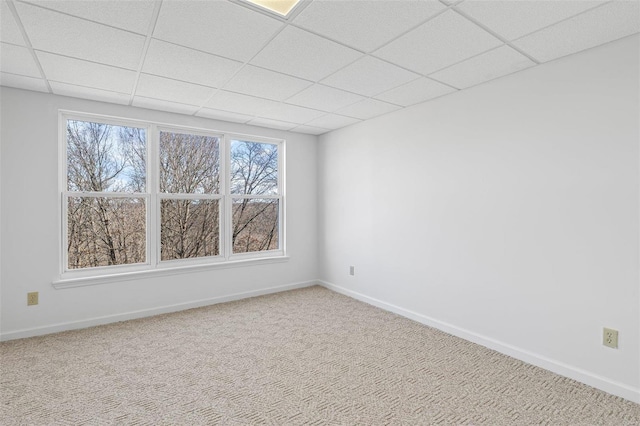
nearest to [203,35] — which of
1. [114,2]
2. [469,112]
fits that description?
[114,2]

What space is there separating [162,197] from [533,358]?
390 centimetres

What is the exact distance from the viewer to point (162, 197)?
3.72 metres

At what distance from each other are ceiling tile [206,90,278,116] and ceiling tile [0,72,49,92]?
4.54ft

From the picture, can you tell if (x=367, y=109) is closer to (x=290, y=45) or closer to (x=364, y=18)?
(x=290, y=45)

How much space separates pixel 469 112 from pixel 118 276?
151 inches

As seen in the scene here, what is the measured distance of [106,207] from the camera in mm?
3453

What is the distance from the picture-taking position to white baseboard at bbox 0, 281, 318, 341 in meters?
2.96

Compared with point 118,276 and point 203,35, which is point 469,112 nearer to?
point 203,35

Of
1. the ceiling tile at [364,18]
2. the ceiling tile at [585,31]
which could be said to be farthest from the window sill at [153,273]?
the ceiling tile at [585,31]

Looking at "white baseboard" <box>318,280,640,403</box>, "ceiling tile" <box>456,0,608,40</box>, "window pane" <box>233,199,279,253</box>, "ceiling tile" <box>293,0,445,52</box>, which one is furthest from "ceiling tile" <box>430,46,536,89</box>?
"window pane" <box>233,199,279,253</box>

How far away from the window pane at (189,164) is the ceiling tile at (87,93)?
2.09ft

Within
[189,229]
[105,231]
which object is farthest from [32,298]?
[189,229]

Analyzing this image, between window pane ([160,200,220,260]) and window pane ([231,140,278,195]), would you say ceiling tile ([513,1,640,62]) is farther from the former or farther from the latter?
window pane ([160,200,220,260])

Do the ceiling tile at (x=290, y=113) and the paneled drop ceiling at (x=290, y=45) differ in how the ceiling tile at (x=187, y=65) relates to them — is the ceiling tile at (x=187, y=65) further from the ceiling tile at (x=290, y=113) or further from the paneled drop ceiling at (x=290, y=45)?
the ceiling tile at (x=290, y=113)
